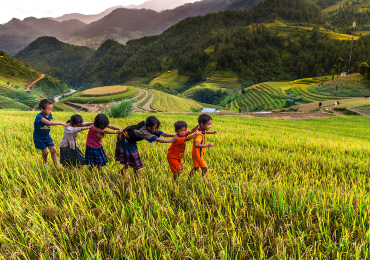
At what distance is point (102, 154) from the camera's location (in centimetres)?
345

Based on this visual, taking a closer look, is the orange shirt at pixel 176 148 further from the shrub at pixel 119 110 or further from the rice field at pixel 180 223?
the shrub at pixel 119 110

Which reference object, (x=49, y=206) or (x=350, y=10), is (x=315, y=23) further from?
(x=49, y=206)

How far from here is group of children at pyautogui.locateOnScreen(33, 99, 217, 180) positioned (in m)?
2.88

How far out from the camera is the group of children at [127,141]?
2.88 metres

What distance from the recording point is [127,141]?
3.12 metres

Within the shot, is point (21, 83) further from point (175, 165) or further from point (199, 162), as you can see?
point (199, 162)

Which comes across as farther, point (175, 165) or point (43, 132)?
point (43, 132)

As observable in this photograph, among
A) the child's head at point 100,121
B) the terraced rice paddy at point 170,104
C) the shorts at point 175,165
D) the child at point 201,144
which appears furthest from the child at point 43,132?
the terraced rice paddy at point 170,104

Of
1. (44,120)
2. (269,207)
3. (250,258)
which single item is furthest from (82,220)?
(44,120)

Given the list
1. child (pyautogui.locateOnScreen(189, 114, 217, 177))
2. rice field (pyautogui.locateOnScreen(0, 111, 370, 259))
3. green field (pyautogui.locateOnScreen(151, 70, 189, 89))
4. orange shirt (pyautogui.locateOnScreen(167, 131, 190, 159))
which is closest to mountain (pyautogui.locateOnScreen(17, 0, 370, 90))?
green field (pyautogui.locateOnScreen(151, 70, 189, 89))

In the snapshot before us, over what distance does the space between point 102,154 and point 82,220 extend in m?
1.78

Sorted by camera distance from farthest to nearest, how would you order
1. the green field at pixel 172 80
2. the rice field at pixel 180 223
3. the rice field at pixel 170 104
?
the green field at pixel 172 80
the rice field at pixel 170 104
the rice field at pixel 180 223

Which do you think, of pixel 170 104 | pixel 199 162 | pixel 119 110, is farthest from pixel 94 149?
pixel 170 104

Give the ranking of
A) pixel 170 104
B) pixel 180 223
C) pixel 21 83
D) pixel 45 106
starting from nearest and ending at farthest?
pixel 180 223 < pixel 45 106 < pixel 170 104 < pixel 21 83
